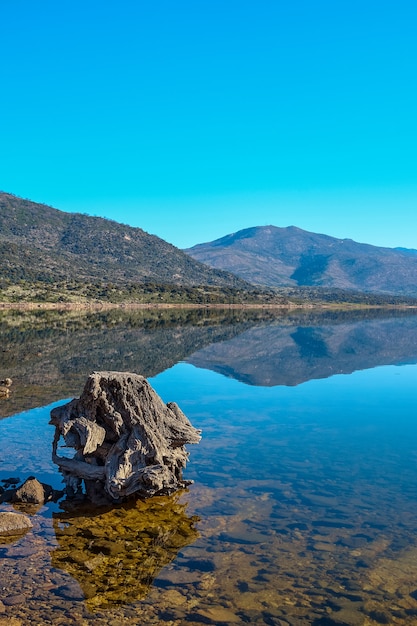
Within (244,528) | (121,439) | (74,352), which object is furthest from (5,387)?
(244,528)

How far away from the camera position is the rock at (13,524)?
12.2 metres

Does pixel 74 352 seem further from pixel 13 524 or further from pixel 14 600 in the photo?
pixel 14 600

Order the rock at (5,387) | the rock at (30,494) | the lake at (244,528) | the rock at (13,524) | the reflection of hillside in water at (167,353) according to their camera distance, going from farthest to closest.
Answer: the reflection of hillside in water at (167,353) → the rock at (5,387) → the rock at (30,494) → the rock at (13,524) → the lake at (244,528)

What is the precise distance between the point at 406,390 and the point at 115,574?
2756 centimetres

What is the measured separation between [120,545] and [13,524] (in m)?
2.51

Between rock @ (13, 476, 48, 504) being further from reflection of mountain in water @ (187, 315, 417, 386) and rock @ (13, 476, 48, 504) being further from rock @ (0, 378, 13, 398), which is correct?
reflection of mountain in water @ (187, 315, 417, 386)

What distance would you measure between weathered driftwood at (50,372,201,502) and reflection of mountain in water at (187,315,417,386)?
72.5ft

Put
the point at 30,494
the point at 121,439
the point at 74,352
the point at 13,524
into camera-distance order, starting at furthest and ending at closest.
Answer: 1. the point at 74,352
2. the point at 121,439
3. the point at 30,494
4. the point at 13,524

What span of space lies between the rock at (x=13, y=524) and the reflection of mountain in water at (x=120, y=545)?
715mm

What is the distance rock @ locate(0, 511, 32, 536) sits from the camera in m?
12.2

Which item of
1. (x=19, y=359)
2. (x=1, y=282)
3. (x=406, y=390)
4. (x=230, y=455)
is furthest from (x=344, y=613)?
(x=1, y=282)

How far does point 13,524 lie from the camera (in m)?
12.3

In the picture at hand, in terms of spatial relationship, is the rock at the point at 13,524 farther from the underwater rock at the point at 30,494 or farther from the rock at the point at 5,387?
the rock at the point at 5,387

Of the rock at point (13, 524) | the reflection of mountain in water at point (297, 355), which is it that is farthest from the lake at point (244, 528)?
the reflection of mountain in water at point (297, 355)
